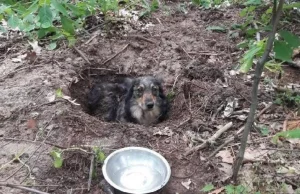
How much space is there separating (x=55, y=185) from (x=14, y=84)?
2.11 metres

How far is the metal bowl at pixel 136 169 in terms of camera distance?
3.92 m

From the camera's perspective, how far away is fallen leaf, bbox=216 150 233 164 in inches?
163

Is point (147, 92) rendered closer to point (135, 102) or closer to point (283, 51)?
point (135, 102)

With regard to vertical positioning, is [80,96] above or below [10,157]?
below

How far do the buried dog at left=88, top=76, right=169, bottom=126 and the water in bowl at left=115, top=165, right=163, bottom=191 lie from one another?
4.95 ft

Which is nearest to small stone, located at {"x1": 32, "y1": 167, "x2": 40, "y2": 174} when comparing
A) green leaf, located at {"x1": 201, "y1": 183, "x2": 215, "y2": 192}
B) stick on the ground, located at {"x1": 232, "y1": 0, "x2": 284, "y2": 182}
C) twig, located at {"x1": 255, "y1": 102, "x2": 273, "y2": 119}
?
green leaf, located at {"x1": 201, "y1": 183, "x2": 215, "y2": 192}

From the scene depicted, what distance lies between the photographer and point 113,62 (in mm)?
6492

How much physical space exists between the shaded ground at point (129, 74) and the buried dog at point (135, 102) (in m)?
0.18

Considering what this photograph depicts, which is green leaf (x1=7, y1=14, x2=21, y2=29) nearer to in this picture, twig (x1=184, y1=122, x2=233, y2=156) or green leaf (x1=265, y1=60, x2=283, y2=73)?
twig (x1=184, y1=122, x2=233, y2=156)

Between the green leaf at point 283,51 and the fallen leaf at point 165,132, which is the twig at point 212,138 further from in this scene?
the green leaf at point 283,51

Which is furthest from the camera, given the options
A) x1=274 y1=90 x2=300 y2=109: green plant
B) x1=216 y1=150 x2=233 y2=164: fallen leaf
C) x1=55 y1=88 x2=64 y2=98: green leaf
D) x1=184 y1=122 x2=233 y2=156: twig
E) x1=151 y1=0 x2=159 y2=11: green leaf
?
x1=151 y1=0 x2=159 y2=11: green leaf

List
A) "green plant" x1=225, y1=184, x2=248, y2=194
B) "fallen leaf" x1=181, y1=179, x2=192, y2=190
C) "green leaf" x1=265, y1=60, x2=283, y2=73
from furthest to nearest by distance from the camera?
"green leaf" x1=265, y1=60, x2=283, y2=73, "fallen leaf" x1=181, y1=179, x2=192, y2=190, "green plant" x1=225, y1=184, x2=248, y2=194

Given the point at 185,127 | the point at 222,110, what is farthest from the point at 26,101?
the point at 222,110

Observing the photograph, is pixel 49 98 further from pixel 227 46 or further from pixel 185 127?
pixel 227 46
